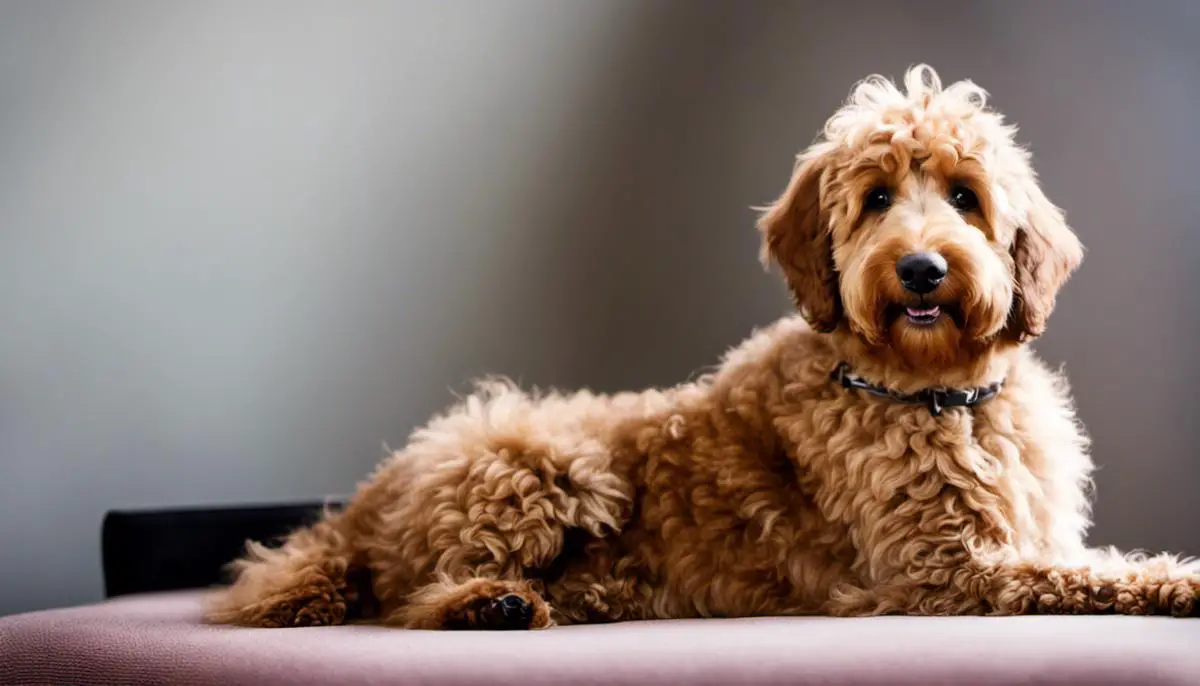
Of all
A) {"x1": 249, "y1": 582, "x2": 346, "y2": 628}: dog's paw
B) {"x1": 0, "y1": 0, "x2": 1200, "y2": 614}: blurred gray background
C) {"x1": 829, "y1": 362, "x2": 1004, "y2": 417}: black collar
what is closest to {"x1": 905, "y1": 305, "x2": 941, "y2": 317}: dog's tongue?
{"x1": 829, "y1": 362, "x2": 1004, "y2": 417}: black collar

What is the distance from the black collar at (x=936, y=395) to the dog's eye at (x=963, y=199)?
42cm

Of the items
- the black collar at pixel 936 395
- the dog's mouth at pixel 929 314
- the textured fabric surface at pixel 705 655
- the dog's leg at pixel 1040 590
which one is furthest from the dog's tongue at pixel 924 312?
the textured fabric surface at pixel 705 655

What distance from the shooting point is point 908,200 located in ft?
9.00

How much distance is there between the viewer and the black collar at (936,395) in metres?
2.78

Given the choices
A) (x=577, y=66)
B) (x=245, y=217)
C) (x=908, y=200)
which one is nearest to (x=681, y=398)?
(x=908, y=200)

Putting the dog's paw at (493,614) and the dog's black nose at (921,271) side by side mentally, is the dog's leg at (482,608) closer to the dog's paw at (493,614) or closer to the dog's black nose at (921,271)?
the dog's paw at (493,614)

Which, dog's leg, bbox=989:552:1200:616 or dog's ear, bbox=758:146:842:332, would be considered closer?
dog's leg, bbox=989:552:1200:616

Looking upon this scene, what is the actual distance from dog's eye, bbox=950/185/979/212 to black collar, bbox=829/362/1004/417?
0.42 m

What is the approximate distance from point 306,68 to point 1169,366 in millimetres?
3126

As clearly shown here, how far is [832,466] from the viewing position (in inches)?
111

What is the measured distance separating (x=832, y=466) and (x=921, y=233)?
0.59 meters

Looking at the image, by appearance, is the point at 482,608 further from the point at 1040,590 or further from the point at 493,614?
the point at 1040,590

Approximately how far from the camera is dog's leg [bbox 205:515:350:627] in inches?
115

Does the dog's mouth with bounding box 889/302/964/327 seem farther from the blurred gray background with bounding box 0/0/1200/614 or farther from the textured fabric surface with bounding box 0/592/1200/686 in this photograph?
the blurred gray background with bounding box 0/0/1200/614
